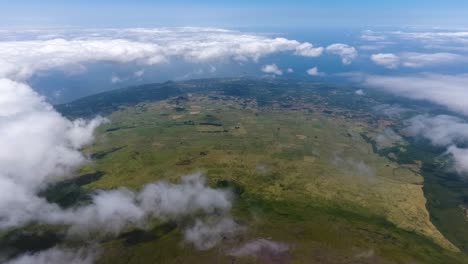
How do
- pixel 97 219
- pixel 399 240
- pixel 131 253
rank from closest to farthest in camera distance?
pixel 131 253
pixel 399 240
pixel 97 219

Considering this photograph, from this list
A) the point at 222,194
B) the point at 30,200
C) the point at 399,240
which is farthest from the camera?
the point at 222,194

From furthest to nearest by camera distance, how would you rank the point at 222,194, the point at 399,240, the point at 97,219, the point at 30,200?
1. the point at 222,194
2. the point at 30,200
3. the point at 97,219
4. the point at 399,240

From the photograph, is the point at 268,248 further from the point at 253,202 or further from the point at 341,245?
the point at 253,202

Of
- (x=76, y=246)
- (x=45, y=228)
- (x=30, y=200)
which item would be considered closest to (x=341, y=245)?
(x=76, y=246)

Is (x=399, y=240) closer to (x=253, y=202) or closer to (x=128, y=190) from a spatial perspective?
(x=253, y=202)

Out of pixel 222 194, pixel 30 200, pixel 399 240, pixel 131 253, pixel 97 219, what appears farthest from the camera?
pixel 222 194

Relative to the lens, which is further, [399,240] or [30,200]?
[30,200]

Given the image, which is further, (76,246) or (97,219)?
(97,219)

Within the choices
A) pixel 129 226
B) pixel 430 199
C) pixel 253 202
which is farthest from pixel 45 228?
pixel 430 199
